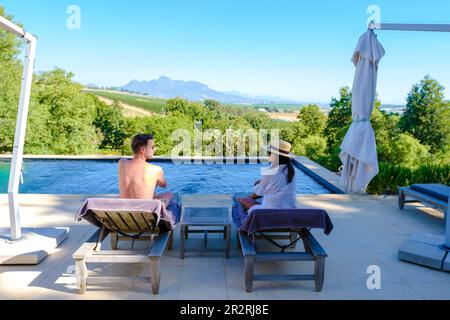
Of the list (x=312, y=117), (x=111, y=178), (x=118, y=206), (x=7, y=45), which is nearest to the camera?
(x=118, y=206)

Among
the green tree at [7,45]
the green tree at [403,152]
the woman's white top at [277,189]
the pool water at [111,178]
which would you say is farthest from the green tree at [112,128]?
the woman's white top at [277,189]

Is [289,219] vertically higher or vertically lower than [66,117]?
lower

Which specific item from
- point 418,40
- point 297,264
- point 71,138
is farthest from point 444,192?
point 418,40

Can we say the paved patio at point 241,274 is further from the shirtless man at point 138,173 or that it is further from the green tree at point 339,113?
the green tree at point 339,113

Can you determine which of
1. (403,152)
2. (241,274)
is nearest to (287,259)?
(241,274)

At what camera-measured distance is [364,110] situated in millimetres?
5730

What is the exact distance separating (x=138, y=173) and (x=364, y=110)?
3745 millimetres

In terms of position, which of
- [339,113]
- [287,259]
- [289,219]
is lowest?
[287,259]

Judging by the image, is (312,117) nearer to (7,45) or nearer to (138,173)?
(7,45)

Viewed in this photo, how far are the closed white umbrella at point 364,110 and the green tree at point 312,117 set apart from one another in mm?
23069

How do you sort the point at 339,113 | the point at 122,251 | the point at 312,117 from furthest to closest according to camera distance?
the point at 312,117 → the point at 339,113 → the point at 122,251

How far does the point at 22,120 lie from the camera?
11.0ft
